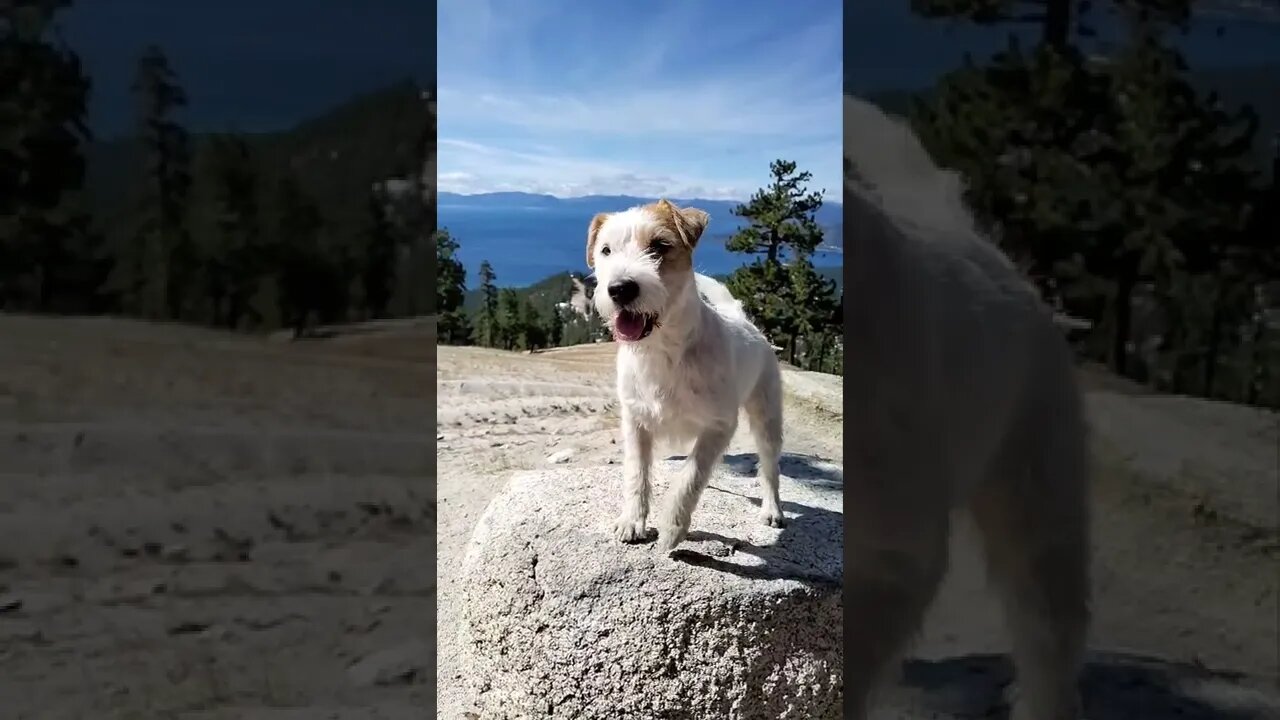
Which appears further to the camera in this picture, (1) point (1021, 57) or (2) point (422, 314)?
(2) point (422, 314)

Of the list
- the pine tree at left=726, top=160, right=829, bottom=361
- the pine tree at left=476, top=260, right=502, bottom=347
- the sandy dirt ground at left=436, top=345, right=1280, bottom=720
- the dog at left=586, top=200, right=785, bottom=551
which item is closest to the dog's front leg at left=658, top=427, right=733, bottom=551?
the dog at left=586, top=200, right=785, bottom=551

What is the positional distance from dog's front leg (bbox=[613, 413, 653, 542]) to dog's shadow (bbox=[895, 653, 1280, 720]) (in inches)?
34.8

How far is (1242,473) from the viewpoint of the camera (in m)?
0.71

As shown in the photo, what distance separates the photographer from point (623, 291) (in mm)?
1578

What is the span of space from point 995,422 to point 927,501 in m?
0.11

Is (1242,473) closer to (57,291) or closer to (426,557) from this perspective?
(426,557)

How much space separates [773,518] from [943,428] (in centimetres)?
111

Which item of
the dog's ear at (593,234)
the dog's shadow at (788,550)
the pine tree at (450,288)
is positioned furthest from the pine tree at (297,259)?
the pine tree at (450,288)

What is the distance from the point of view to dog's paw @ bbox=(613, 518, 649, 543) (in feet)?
5.74

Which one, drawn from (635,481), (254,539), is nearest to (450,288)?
(635,481)

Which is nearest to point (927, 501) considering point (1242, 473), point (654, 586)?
point (1242, 473)

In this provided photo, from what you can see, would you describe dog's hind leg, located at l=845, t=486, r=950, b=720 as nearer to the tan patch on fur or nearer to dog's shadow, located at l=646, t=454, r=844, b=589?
dog's shadow, located at l=646, t=454, r=844, b=589

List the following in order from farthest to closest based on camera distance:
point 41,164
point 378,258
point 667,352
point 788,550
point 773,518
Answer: point 773,518
point 788,550
point 667,352
point 378,258
point 41,164

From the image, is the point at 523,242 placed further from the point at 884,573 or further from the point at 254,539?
the point at 884,573
